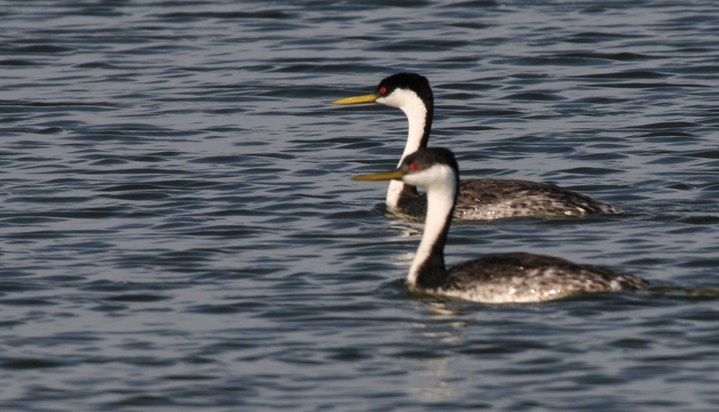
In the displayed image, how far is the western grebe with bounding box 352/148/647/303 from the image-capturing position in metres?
13.3

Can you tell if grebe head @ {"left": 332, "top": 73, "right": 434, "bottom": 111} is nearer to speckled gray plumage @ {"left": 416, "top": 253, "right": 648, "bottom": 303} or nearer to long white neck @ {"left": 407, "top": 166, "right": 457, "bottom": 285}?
long white neck @ {"left": 407, "top": 166, "right": 457, "bottom": 285}

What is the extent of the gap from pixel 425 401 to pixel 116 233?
6265 mm

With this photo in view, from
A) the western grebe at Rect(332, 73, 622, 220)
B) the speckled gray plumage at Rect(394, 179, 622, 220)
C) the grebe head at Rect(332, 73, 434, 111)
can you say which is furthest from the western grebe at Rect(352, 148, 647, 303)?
the grebe head at Rect(332, 73, 434, 111)

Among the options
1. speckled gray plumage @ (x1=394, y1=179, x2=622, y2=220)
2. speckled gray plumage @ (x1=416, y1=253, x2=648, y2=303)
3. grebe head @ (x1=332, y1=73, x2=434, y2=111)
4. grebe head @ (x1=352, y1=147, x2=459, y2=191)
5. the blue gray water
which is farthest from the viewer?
grebe head @ (x1=332, y1=73, x2=434, y2=111)

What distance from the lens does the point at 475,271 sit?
13.5m

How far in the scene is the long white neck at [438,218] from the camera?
13891 mm

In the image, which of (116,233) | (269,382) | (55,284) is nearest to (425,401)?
(269,382)

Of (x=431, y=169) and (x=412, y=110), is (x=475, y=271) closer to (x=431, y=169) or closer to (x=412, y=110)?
(x=431, y=169)

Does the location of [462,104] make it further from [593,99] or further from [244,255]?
[244,255]

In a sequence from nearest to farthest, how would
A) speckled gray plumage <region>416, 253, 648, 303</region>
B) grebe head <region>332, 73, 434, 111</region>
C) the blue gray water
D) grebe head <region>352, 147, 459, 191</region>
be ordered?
the blue gray water < speckled gray plumage <region>416, 253, 648, 303</region> < grebe head <region>352, 147, 459, 191</region> < grebe head <region>332, 73, 434, 111</region>

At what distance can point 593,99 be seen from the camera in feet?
80.0

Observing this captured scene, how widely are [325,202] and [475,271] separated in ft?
15.9

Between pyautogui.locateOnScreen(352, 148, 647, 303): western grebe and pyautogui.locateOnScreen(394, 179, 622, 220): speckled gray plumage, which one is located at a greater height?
pyautogui.locateOnScreen(352, 148, 647, 303): western grebe

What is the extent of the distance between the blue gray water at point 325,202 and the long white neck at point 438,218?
0.32 meters
